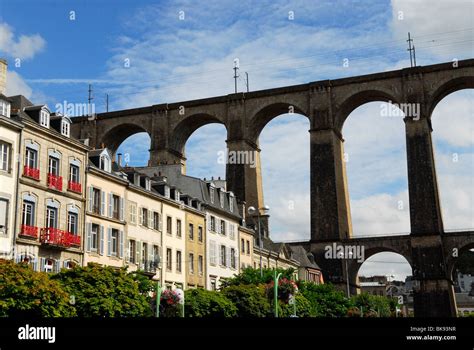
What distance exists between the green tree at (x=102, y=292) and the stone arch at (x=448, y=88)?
172ft

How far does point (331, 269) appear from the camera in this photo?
73.1 metres

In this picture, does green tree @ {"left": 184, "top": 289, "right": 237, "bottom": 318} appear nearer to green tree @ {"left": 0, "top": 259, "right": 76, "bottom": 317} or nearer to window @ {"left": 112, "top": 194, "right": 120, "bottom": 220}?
window @ {"left": 112, "top": 194, "right": 120, "bottom": 220}

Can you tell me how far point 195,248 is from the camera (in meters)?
47.8

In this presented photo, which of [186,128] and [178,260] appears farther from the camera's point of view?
[186,128]

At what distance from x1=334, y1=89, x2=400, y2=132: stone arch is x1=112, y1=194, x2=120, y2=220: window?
41894 mm

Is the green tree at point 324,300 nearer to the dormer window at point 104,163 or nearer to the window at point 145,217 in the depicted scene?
the window at point 145,217

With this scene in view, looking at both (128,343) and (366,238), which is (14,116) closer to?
A: (128,343)

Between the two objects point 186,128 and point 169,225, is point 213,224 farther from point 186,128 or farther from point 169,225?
point 186,128

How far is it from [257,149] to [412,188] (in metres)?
20.5

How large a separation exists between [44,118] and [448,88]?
53164 millimetres

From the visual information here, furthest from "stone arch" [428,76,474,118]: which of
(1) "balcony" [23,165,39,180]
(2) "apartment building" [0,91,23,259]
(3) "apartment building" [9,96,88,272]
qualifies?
(2) "apartment building" [0,91,23,259]

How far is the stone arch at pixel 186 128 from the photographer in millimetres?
81688

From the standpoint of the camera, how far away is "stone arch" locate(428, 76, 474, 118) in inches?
2788

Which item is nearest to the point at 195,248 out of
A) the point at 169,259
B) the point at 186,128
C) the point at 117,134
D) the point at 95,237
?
the point at 169,259
